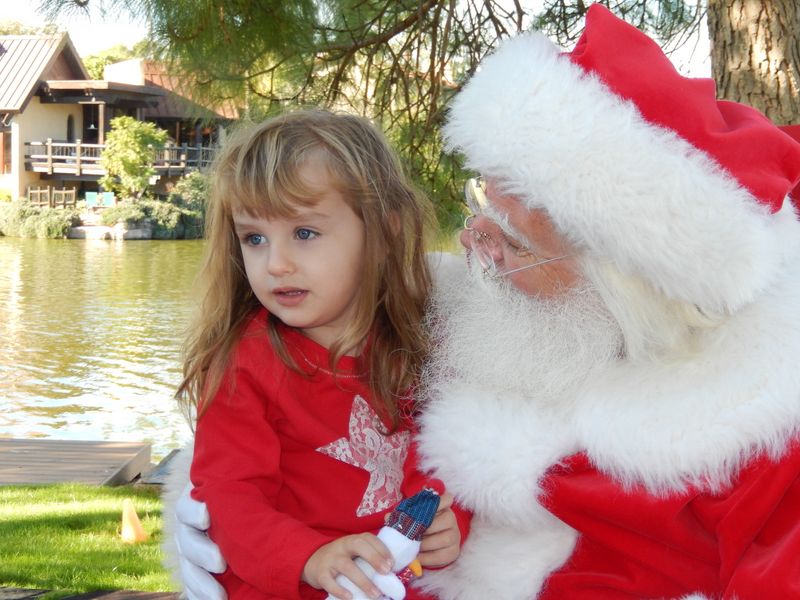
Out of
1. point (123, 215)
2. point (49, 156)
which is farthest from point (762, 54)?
point (49, 156)

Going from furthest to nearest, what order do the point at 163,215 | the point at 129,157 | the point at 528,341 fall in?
1. the point at 129,157
2. the point at 163,215
3. the point at 528,341

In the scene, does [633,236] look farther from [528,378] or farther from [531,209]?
[528,378]

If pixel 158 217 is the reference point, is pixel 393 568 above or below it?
above

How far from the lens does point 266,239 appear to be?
1778 millimetres

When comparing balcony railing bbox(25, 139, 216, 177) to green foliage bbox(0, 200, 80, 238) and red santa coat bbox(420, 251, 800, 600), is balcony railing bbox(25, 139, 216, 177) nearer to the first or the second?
green foliage bbox(0, 200, 80, 238)

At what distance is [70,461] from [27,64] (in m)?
24.2

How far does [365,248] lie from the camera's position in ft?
6.16

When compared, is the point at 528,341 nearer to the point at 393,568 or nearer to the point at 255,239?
the point at 393,568

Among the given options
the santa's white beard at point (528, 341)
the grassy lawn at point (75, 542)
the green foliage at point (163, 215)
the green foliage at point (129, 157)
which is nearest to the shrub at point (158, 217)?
the green foliage at point (163, 215)

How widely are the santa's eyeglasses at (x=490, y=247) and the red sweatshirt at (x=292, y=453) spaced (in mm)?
373

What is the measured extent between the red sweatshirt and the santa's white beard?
0.19 metres

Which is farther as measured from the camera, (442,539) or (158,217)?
(158,217)

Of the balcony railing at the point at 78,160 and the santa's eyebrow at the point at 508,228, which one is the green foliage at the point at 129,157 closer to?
the balcony railing at the point at 78,160

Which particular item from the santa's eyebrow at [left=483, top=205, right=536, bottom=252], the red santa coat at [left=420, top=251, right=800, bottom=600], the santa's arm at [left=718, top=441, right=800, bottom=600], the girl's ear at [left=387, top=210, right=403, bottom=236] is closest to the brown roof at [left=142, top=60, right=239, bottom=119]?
the girl's ear at [left=387, top=210, right=403, bottom=236]
